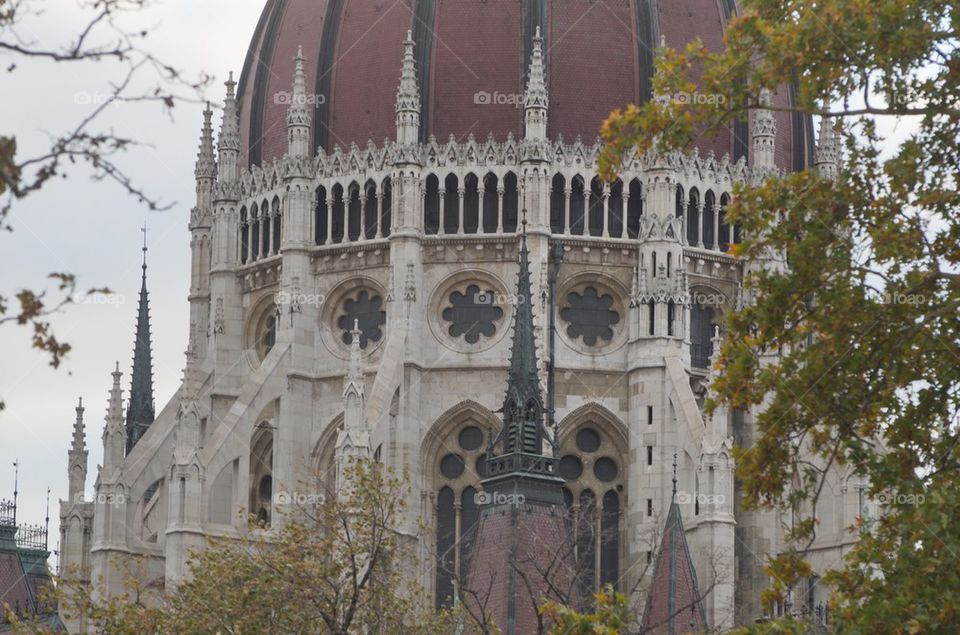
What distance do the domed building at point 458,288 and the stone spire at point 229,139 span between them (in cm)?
78

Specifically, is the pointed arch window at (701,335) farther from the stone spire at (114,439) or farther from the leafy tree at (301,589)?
the leafy tree at (301,589)

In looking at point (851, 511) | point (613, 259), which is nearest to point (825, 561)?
point (851, 511)

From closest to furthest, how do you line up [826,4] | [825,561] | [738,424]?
[826,4], [825,561], [738,424]

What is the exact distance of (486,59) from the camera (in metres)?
67.1

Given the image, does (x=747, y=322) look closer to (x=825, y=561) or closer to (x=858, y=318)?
(x=858, y=318)

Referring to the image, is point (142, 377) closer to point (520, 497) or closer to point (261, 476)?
point (261, 476)

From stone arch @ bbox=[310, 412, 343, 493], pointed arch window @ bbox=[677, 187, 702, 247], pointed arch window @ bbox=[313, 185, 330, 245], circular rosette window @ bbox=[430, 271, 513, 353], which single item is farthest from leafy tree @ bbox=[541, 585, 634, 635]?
pointed arch window @ bbox=[313, 185, 330, 245]

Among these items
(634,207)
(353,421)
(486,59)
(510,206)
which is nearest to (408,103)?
(486,59)

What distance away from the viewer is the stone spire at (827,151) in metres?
69.6

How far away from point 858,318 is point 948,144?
2452 mm

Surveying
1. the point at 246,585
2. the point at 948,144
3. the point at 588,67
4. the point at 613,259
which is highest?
the point at 588,67

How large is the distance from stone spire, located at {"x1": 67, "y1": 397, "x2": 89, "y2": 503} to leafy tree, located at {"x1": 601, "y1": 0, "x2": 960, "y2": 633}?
39.3 m

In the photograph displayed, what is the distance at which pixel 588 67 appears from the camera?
221 ft

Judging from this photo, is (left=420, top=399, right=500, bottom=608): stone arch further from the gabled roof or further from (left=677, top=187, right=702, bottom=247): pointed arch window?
the gabled roof
